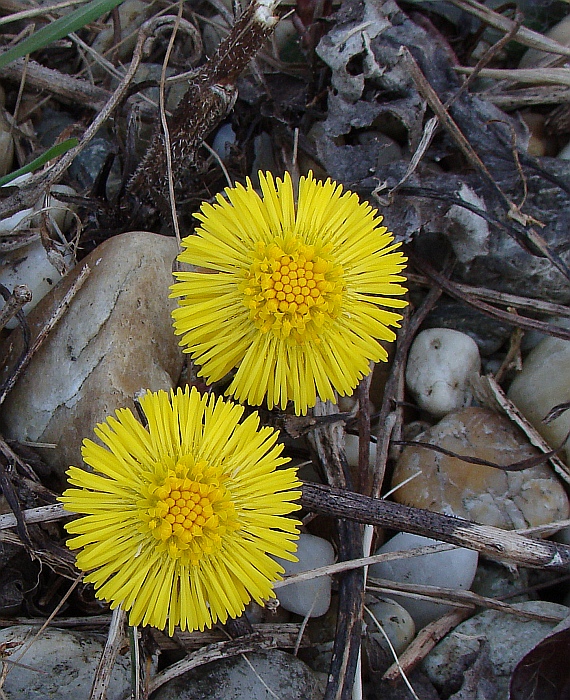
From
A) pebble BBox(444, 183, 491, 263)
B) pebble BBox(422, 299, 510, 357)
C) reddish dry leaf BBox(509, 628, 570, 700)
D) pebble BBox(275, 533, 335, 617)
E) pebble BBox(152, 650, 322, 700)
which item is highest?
pebble BBox(444, 183, 491, 263)

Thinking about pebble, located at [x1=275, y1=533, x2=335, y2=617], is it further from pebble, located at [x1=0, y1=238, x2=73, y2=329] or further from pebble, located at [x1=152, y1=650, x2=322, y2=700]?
pebble, located at [x1=0, y1=238, x2=73, y2=329]

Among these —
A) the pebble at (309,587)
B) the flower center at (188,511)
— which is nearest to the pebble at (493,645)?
the pebble at (309,587)

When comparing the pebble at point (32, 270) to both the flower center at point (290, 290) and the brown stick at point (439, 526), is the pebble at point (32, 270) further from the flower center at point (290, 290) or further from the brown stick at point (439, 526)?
the brown stick at point (439, 526)

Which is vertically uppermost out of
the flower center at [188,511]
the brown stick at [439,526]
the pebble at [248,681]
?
the flower center at [188,511]

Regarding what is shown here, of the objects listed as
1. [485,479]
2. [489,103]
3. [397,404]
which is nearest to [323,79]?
[489,103]

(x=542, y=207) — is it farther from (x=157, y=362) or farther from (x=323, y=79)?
(x=157, y=362)

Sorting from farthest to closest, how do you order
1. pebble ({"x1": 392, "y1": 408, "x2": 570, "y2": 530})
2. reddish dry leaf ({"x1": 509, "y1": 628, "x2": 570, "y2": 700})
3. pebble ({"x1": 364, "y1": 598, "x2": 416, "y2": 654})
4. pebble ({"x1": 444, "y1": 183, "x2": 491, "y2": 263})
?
pebble ({"x1": 444, "y1": 183, "x2": 491, "y2": 263}) < pebble ({"x1": 392, "y1": 408, "x2": 570, "y2": 530}) < pebble ({"x1": 364, "y1": 598, "x2": 416, "y2": 654}) < reddish dry leaf ({"x1": 509, "y1": 628, "x2": 570, "y2": 700})

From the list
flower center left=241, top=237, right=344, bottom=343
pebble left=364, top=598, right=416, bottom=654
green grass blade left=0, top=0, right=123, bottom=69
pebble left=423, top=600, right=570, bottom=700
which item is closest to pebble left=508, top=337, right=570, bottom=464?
pebble left=423, top=600, right=570, bottom=700

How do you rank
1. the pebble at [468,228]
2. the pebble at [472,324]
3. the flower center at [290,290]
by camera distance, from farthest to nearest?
the pebble at [472,324] < the pebble at [468,228] < the flower center at [290,290]
